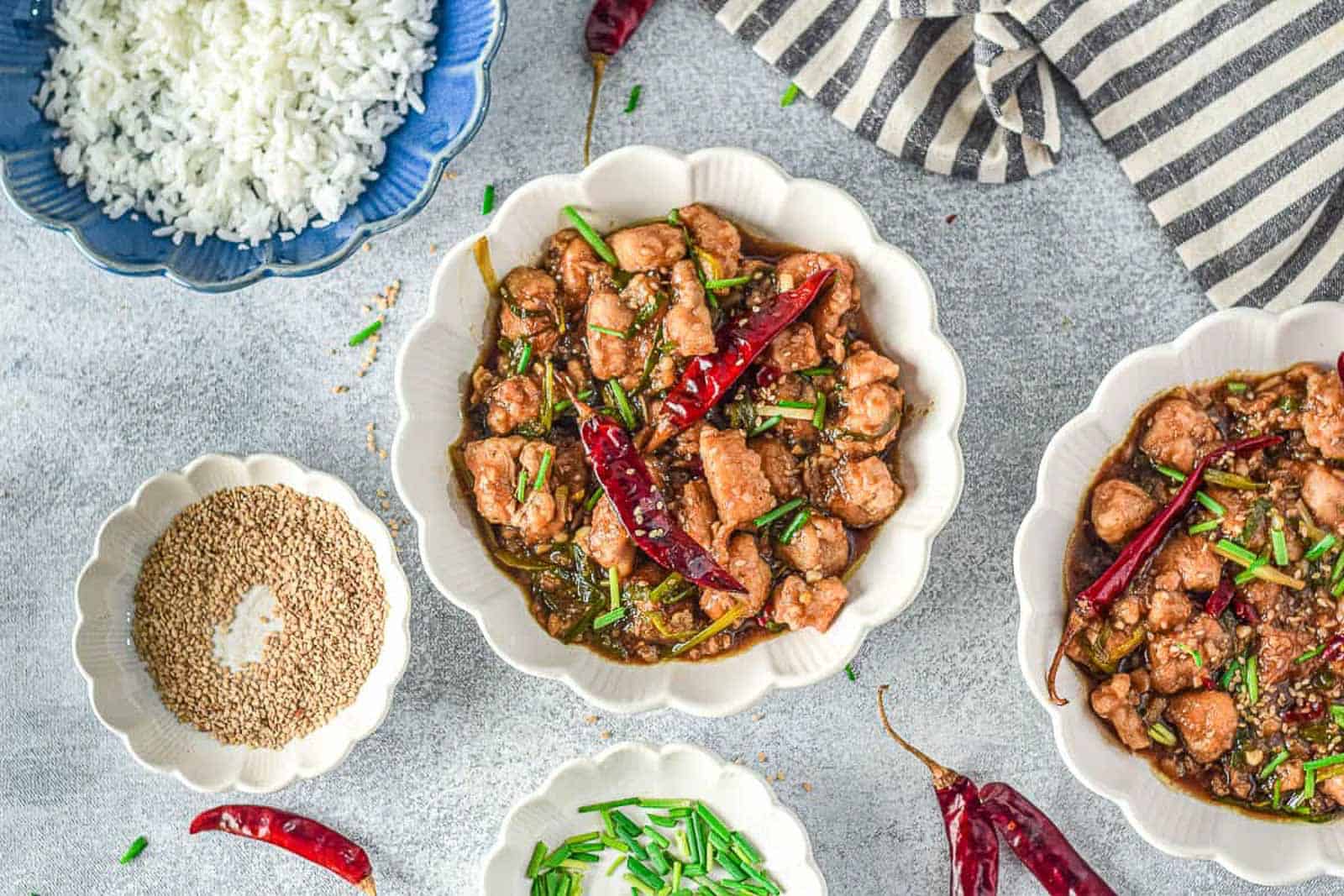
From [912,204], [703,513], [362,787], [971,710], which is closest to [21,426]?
[362,787]

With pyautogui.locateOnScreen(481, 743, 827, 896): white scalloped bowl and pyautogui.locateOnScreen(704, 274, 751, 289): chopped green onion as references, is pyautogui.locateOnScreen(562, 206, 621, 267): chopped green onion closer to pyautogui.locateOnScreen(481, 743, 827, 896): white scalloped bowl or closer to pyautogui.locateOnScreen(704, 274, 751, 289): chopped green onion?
pyautogui.locateOnScreen(704, 274, 751, 289): chopped green onion

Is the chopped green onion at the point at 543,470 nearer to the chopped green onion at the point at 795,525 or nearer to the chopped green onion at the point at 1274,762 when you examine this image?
the chopped green onion at the point at 795,525

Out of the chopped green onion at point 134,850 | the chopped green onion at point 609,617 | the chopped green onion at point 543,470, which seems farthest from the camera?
the chopped green onion at point 134,850

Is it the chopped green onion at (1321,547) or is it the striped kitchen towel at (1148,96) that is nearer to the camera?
the chopped green onion at (1321,547)

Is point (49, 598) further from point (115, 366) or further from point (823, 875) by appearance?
point (823, 875)

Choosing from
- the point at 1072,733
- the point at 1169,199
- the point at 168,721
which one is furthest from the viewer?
the point at 168,721

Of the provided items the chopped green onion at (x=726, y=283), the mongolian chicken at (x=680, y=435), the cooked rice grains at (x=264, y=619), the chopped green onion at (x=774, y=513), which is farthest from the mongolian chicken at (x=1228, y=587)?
the cooked rice grains at (x=264, y=619)
